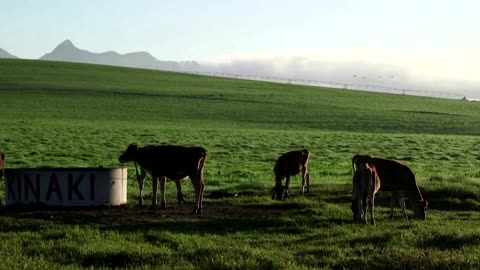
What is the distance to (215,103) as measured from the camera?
69.2 metres

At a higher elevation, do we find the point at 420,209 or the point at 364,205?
the point at 364,205

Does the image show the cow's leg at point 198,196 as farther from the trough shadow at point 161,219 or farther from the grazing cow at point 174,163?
the trough shadow at point 161,219

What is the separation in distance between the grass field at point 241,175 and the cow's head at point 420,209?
0.91 ft

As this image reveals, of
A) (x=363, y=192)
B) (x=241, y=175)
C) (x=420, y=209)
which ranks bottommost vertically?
(x=241, y=175)

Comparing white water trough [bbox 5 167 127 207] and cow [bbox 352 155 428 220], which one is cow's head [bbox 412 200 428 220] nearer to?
cow [bbox 352 155 428 220]

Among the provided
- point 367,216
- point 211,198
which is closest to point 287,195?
point 211,198

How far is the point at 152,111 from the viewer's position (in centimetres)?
6141

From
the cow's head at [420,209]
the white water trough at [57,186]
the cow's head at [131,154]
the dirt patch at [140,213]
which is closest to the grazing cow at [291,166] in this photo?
the dirt patch at [140,213]

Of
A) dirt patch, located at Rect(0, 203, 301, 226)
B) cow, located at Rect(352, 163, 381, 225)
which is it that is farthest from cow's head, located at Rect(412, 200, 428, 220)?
dirt patch, located at Rect(0, 203, 301, 226)

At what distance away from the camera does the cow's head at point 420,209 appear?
14.1 meters

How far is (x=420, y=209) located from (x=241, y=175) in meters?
10.6

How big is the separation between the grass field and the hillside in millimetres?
264

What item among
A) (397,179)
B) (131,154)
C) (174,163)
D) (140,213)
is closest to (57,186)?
(140,213)

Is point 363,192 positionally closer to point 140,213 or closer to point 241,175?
point 140,213
